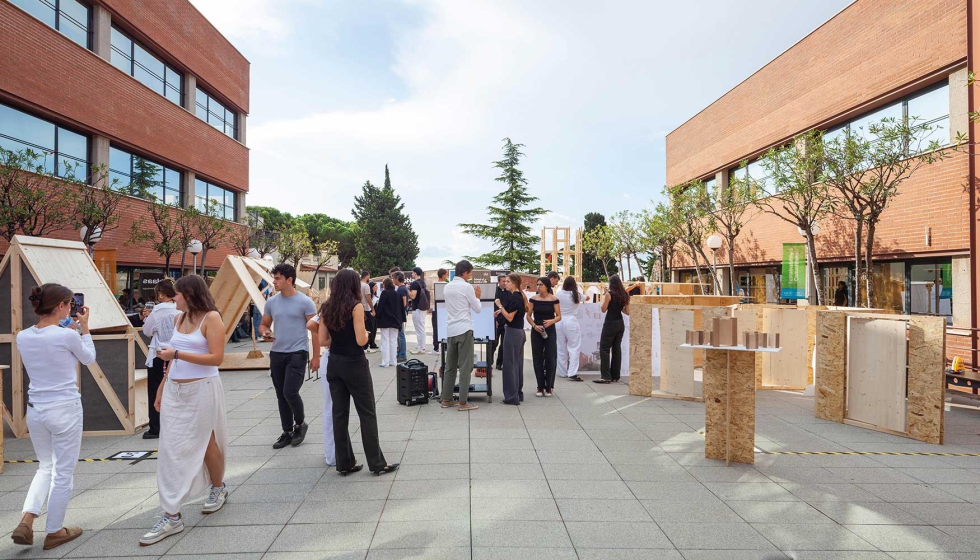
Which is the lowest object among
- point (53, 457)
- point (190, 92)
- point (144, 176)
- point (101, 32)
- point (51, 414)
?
point (53, 457)

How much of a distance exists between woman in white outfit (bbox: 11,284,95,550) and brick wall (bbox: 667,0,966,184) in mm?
15268

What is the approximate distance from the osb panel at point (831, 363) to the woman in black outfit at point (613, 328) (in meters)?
3.08

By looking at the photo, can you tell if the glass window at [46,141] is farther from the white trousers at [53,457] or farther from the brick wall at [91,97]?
the white trousers at [53,457]

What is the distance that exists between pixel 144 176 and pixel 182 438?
1871 cm

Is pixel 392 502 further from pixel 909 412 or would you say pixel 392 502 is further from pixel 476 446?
pixel 909 412

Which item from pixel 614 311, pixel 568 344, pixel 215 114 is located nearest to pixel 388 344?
pixel 568 344

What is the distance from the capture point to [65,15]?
49.4 feet

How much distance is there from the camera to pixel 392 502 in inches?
174

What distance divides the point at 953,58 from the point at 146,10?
23.1 metres

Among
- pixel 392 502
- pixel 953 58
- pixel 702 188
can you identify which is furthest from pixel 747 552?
pixel 702 188

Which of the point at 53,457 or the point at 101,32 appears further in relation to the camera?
the point at 101,32

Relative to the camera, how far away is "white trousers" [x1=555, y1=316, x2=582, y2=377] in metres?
10.4

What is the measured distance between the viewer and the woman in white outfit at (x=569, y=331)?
402 inches

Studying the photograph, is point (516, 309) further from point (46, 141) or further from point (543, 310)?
point (46, 141)
